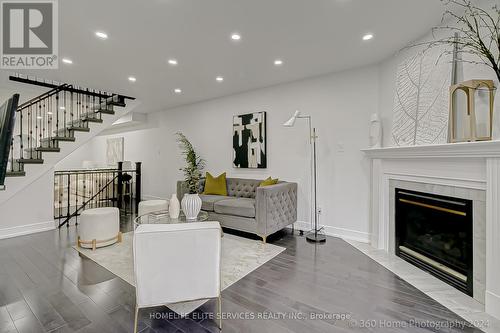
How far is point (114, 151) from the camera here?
8250 millimetres

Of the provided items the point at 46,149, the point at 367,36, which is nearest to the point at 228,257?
the point at 367,36

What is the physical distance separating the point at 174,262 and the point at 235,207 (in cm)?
211

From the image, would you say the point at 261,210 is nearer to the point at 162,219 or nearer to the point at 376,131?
the point at 162,219

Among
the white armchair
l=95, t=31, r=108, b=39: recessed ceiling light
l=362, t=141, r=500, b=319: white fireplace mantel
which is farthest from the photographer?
l=95, t=31, r=108, b=39: recessed ceiling light

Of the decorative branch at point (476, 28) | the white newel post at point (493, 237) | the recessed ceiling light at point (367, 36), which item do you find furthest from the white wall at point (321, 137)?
the white newel post at point (493, 237)

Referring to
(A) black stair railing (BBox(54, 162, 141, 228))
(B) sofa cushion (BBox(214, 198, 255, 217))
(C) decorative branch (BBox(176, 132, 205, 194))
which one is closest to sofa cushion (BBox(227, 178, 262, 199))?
(B) sofa cushion (BBox(214, 198, 255, 217))

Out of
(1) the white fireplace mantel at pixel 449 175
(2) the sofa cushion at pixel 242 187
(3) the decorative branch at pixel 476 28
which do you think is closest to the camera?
(1) the white fireplace mantel at pixel 449 175

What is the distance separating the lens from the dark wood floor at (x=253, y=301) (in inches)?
69.6

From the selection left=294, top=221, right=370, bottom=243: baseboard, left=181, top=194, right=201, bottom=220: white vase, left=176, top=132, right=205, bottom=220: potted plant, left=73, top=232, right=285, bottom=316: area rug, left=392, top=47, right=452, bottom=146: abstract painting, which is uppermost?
left=392, top=47, right=452, bottom=146: abstract painting

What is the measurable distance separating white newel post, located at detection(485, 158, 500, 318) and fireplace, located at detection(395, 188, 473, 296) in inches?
8.6

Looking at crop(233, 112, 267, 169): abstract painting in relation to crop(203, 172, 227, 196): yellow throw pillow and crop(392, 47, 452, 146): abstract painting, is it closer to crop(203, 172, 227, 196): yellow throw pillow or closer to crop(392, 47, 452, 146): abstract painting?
crop(203, 172, 227, 196): yellow throw pillow

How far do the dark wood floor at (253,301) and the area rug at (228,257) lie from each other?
3.9 inches

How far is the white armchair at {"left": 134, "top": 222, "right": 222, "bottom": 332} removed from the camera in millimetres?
1585

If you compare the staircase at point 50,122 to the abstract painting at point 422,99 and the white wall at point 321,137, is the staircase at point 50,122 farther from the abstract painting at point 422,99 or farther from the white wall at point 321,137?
the abstract painting at point 422,99
